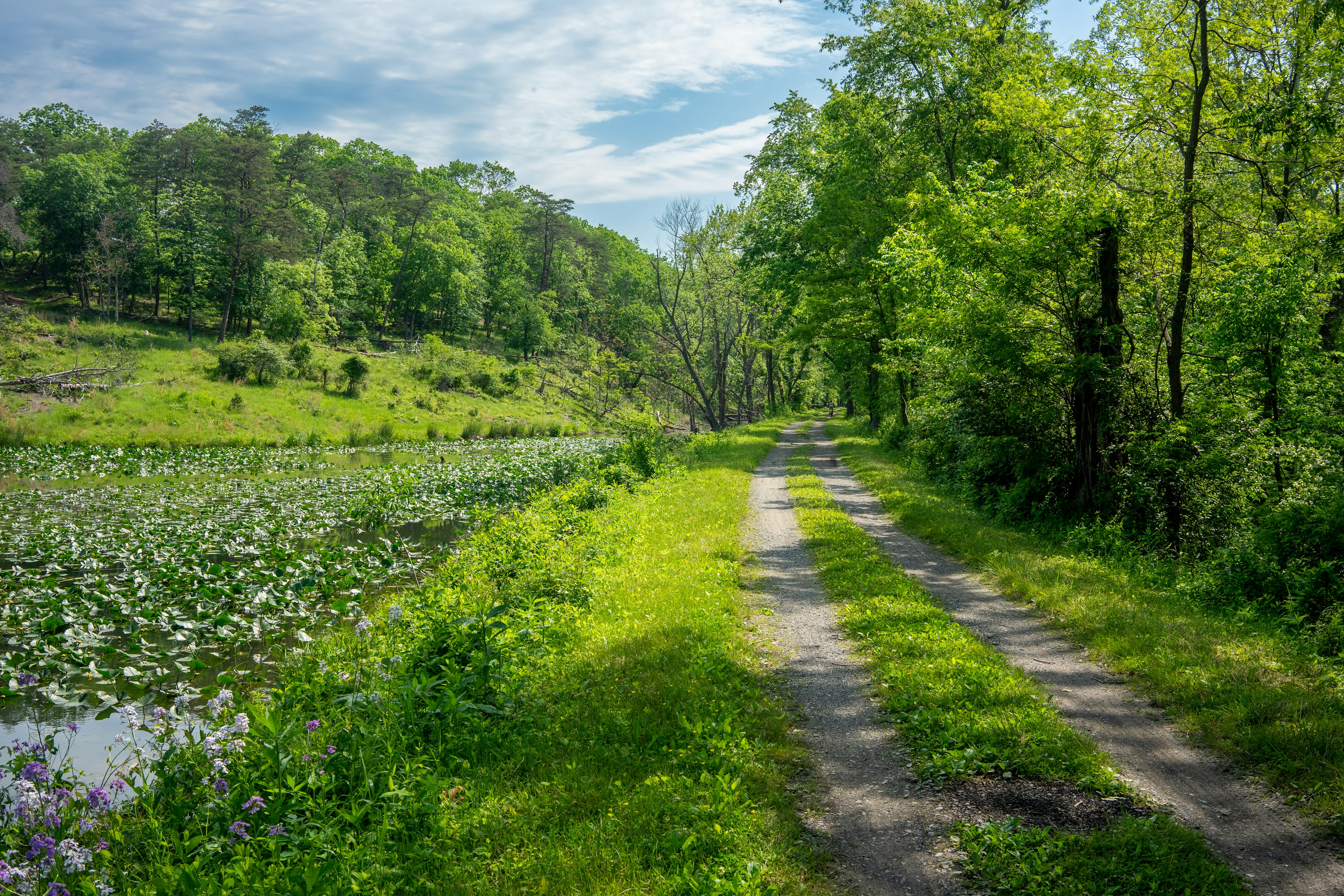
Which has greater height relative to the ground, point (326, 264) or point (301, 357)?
point (326, 264)

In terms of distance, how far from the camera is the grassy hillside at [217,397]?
32.7 m

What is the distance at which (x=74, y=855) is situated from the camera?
155 inches

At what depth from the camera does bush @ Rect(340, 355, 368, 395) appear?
152ft

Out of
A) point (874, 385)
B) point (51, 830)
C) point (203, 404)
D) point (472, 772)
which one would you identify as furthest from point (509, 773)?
point (203, 404)

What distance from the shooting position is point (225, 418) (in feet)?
120

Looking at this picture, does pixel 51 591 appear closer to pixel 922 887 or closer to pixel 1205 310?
pixel 922 887

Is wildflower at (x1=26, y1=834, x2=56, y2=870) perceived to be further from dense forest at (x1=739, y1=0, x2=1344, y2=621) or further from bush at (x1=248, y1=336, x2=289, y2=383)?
bush at (x1=248, y1=336, x2=289, y2=383)

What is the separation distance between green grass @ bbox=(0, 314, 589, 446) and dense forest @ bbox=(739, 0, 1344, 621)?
34233mm

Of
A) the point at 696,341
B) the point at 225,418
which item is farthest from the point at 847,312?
the point at 225,418

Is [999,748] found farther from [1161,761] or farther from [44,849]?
[44,849]

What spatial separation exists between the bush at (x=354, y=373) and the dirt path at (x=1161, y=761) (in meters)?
44.9

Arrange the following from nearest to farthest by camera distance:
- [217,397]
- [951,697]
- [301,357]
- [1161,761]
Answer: [1161,761] < [951,697] < [217,397] < [301,357]

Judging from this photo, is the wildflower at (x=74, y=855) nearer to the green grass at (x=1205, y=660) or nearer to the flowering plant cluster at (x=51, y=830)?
the flowering plant cluster at (x=51, y=830)

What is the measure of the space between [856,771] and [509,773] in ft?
8.74
